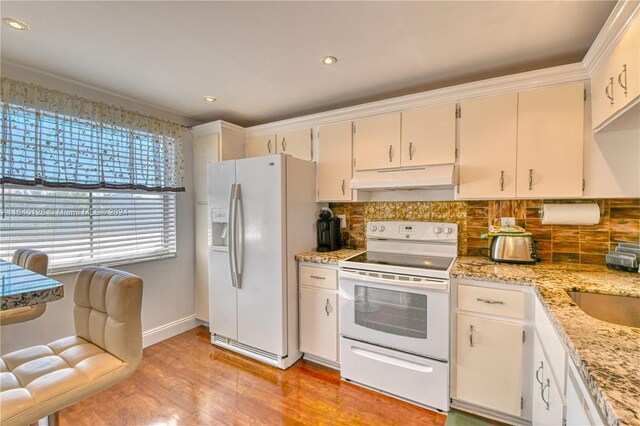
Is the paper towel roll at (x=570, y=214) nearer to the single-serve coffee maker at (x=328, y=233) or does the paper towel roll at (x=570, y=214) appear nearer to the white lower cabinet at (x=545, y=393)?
the white lower cabinet at (x=545, y=393)

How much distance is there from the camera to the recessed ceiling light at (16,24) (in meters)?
1.55

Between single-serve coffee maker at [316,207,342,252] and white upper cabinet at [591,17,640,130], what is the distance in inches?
76.5

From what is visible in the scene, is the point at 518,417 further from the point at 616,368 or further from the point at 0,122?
the point at 0,122

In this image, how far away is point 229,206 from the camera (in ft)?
8.63

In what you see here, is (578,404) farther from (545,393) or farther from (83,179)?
(83,179)

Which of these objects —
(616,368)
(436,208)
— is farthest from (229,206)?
(616,368)

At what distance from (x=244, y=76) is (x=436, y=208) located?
6.30 feet

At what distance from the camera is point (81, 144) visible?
235 centimetres

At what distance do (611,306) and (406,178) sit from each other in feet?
4.53

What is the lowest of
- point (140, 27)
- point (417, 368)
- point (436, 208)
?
point (417, 368)

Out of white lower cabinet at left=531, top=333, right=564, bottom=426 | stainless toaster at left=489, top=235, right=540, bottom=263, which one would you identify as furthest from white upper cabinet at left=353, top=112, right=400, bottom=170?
white lower cabinet at left=531, top=333, right=564, bottom=426

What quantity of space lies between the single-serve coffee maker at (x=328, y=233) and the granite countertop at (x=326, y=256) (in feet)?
0.24

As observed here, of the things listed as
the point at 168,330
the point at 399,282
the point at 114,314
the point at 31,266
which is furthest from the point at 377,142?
the point at 168,330

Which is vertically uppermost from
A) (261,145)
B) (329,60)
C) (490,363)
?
(329,60)
